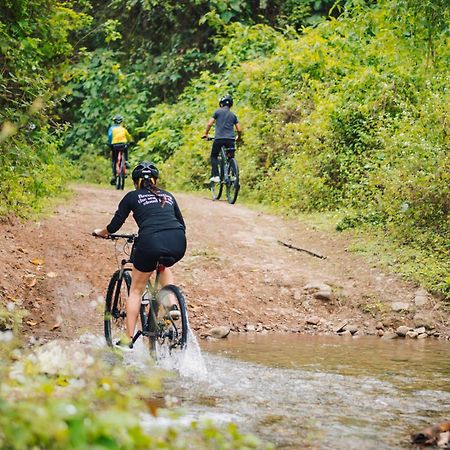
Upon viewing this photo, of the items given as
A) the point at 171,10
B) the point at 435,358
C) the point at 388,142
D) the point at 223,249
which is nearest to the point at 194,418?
the point at 435,358

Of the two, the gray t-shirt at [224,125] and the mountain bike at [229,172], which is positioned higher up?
the gray t-shirt at [224,125]

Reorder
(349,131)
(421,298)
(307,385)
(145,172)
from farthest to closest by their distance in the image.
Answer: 1. (349,131)
2. (421,298)
3. (145,172)
4. (307,385)

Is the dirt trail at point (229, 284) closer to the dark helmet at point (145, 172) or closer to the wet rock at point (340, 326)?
the wet rock at point (340, 326)

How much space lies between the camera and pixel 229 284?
1172cm

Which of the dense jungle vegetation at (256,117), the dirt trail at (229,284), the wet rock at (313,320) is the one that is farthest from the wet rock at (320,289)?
the dense jungle vegetation at (256,117)

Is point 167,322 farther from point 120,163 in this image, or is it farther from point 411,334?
point 120,163

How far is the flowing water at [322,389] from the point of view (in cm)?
585

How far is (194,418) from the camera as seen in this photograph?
5883 millimetres

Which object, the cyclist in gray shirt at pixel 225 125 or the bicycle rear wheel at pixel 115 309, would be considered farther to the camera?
the cyclist in gray shirt at pixel 225 125

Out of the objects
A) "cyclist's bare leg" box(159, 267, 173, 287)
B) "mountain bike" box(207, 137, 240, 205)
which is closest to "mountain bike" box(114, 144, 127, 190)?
"mountain bike" box(207, 137, 240, 205)

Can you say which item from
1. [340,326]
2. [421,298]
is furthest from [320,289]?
[421,298]

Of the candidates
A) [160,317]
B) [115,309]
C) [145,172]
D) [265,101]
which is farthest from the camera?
[265,101]

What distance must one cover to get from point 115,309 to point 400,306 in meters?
4.16

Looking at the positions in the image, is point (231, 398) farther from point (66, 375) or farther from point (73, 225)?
point (73, 225)
